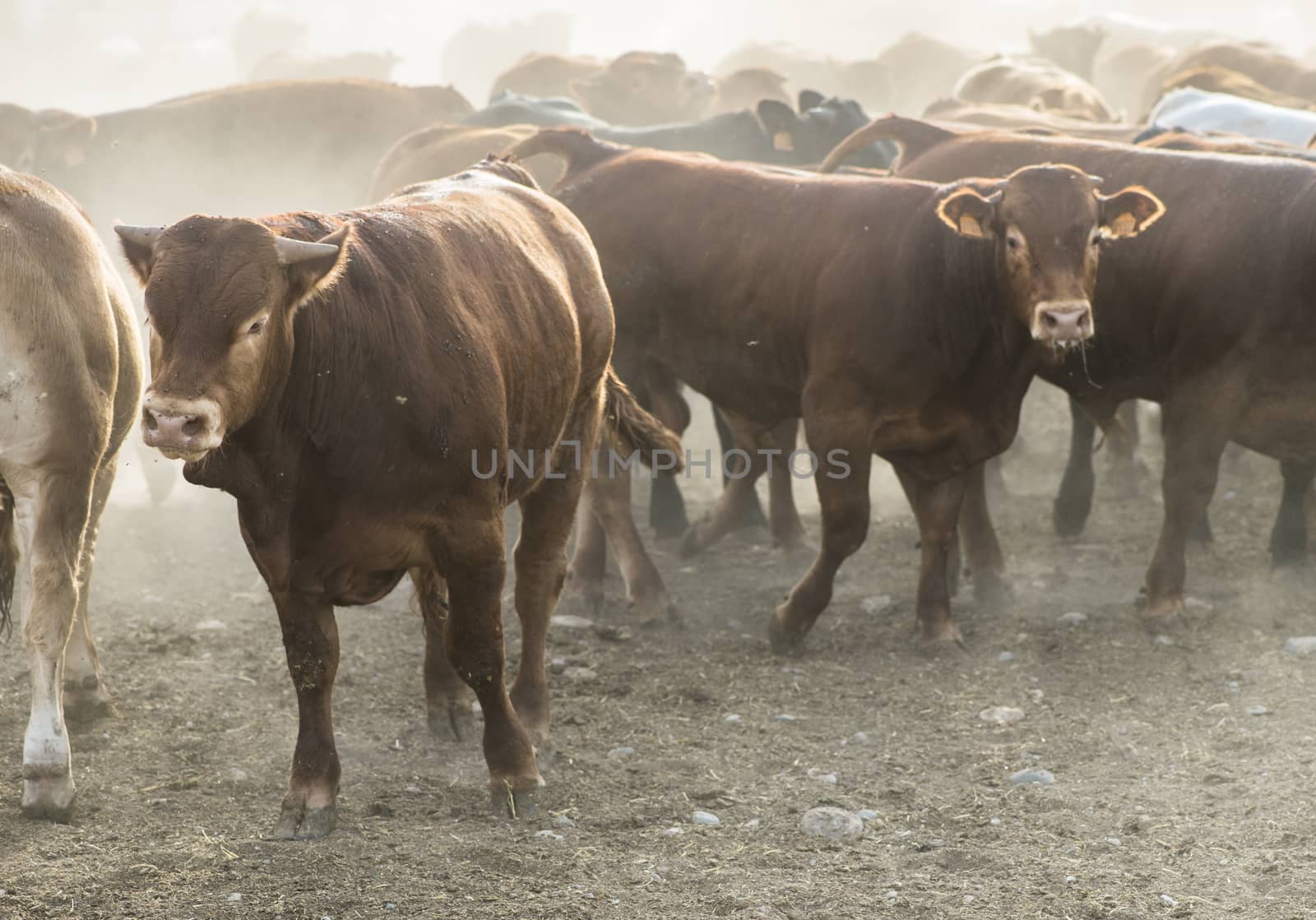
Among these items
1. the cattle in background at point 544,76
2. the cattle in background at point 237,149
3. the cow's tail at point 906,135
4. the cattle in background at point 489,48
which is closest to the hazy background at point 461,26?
the cattle in background at point 489,48

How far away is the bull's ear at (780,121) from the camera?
38.0 feet

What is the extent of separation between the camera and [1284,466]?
7.12 metres

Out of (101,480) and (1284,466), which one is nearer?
(101,480)

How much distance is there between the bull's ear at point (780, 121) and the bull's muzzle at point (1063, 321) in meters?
6.20

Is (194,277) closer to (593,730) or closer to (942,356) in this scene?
(593,730)

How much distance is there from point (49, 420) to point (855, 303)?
120 inches

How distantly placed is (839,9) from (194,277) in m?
47.9

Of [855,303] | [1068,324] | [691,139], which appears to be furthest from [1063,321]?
[691,139]

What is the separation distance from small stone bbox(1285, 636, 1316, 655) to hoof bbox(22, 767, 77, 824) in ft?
14.8

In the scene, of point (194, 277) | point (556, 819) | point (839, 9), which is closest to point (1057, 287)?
point (556, 819)

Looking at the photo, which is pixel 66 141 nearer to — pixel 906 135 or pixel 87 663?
pixel 906 135

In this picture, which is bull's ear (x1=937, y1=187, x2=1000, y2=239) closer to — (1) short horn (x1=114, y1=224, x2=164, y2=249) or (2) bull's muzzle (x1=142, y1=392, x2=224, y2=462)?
(1) short horn (x1=114, y1=224, x2=164, y2=249)

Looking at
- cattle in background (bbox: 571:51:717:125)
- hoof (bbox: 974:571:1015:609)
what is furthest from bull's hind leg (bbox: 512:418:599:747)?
cattle in background (bbox: 571:51:717:125)

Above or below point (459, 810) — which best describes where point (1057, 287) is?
above
